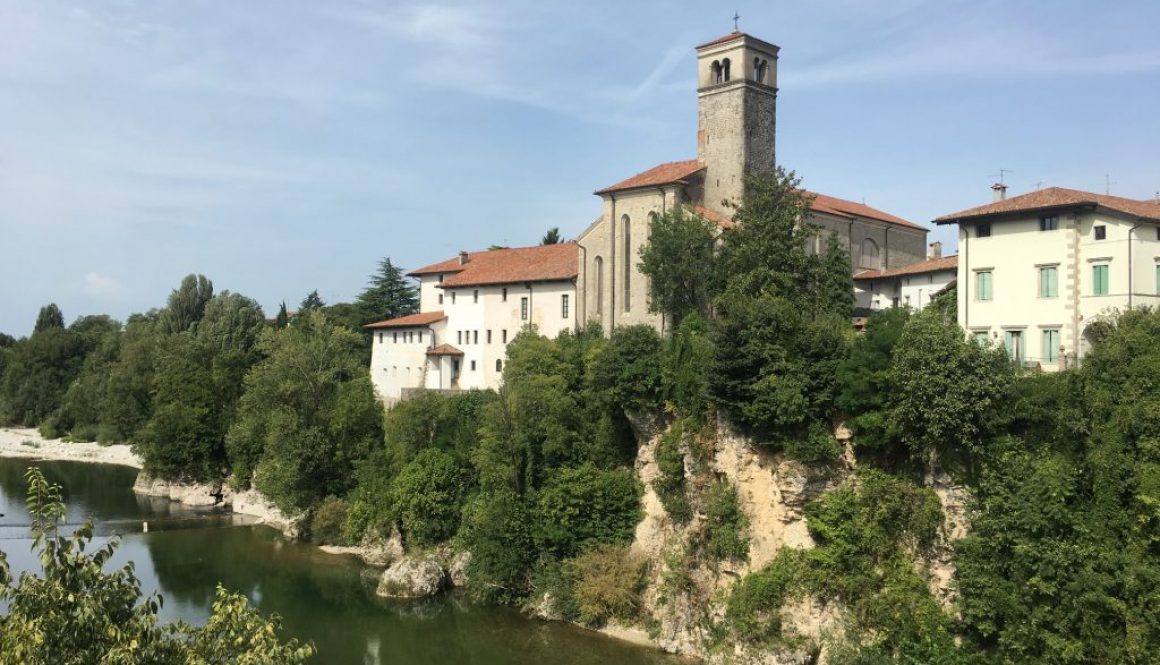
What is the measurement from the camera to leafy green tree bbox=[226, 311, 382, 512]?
44.9 meters

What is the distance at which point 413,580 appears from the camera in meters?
35.6

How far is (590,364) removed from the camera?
120 feet

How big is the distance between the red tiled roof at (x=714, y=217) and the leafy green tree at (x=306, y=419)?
20541 millimetres

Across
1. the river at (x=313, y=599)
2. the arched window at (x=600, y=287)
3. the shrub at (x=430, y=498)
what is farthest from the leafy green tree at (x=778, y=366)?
the shrub at (x=430, y=498)

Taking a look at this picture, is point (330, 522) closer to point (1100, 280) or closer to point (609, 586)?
point (609, 586)

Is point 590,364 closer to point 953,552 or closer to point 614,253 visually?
point 614,253

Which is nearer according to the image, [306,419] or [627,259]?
[627,259]

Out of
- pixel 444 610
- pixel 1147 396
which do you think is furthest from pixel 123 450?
pixel 1147 396

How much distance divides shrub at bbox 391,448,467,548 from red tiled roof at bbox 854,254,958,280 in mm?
21748

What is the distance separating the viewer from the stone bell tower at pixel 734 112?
40531 millimetres

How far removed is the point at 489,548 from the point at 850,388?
15447 mm

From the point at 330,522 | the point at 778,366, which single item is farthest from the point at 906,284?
the point at 330,522

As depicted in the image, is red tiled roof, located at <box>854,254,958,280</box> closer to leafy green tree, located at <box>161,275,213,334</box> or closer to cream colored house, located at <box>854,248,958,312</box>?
cream colored house, located at <box>854,248,958,312</box>

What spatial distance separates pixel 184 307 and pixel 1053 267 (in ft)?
234
